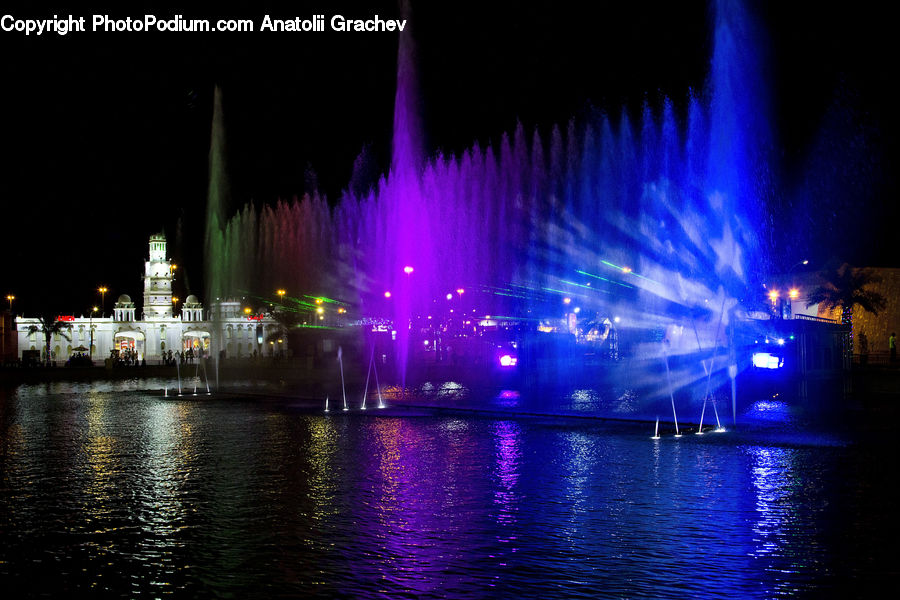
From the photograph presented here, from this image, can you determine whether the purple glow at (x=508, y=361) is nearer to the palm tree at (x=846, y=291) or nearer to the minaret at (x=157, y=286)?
the palm tree at (x=846, y=291)

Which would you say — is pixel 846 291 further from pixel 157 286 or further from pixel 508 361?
pixel 157 286

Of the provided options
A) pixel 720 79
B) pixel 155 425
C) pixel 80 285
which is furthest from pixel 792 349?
pixel 80 285

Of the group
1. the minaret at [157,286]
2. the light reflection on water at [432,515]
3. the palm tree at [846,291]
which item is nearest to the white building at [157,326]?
the minaret at [157,286]

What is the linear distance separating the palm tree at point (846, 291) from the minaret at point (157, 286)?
9410 centimetres

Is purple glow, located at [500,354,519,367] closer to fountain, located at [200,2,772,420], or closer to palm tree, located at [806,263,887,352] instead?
fountain, located at [200,2,772,420]

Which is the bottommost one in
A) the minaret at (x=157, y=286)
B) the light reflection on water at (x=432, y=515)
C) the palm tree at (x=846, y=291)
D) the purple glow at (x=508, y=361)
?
the light reflection on water at (x=432, y=515)

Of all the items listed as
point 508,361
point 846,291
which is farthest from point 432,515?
point 846,291

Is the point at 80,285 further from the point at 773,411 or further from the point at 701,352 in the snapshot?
the point at 773,411

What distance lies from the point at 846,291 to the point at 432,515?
144ft

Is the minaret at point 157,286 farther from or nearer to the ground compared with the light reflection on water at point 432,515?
farther from the ground

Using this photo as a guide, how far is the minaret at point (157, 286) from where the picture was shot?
4688 inches

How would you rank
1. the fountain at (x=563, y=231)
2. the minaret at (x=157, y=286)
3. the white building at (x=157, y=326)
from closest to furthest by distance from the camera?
1. the fountain at (x=563, y=231)
2. the white building at (x=157, y=326)
3. the minaret at (x=157, y=286)

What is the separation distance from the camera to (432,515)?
28.7 ft

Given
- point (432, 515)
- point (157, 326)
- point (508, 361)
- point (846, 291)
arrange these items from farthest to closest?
point (157, 326), point (846, 291), point (508, 361), point (432, 515)
